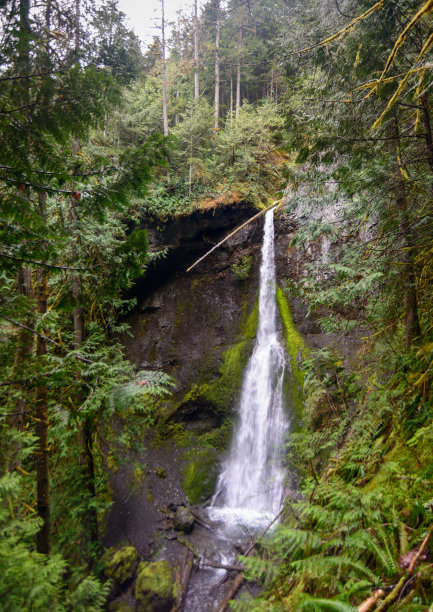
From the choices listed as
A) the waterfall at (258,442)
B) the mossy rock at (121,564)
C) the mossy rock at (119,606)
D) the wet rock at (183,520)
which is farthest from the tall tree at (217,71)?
the mossy rock at (119,606)

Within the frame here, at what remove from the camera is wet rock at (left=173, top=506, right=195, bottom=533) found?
8164 mm

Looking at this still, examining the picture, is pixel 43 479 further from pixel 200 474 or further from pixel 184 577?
pixel 200 474

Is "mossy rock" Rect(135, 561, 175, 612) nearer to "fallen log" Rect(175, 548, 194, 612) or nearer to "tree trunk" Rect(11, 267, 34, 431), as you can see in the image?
"fallen log" Rect(175, 548, 194, 612)

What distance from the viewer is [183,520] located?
8297 mm

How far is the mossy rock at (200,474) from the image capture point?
31.1 ft

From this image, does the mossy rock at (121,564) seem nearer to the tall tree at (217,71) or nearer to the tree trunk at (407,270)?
the tree trunk at (407,270)

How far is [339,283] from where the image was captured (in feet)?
17.6

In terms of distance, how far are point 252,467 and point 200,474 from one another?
1.79m

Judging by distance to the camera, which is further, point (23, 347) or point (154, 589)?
point (154, 589)

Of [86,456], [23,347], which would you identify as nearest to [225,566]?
[86,456]

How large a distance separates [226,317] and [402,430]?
1029cm

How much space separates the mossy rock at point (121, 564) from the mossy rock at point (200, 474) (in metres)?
2.53

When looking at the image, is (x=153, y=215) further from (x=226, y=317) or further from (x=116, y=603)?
(x=116, y=603)

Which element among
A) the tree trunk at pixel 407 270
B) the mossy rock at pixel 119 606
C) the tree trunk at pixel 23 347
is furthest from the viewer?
the mossy rock at pixel 119 606
